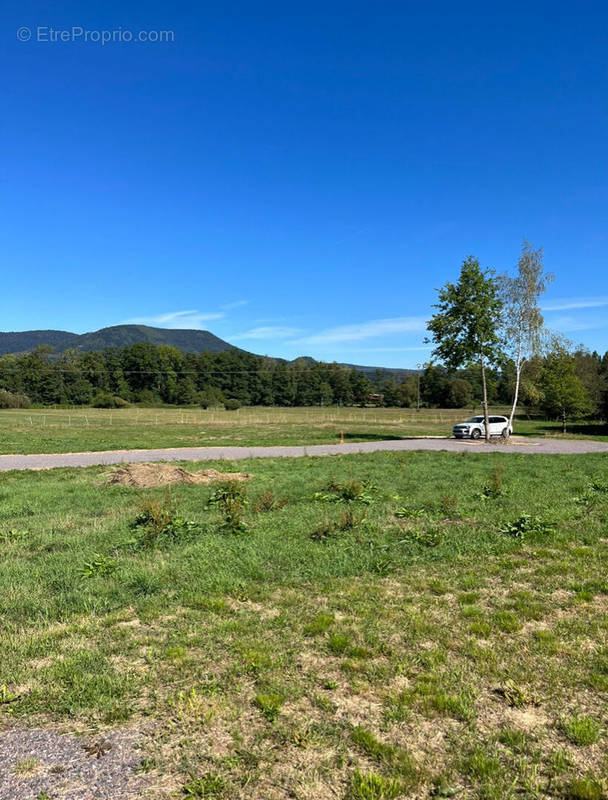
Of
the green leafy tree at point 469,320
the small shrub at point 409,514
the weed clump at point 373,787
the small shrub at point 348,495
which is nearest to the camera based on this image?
the weed clump at point 373,787

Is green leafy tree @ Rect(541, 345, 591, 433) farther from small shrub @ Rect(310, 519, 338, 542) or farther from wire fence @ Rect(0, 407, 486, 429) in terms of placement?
small shrub @ Rect(310, 519, 338, 542)

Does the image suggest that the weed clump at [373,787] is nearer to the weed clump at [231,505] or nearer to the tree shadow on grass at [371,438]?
the weed clump at [231,505]

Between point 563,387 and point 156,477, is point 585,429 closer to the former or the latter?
point 563,387

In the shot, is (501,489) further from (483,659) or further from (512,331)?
(512,331)

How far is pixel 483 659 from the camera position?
13.2 ft

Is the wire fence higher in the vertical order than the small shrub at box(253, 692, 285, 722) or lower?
higher

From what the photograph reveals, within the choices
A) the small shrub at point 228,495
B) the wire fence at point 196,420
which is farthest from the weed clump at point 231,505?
the wire fence at point 196,420

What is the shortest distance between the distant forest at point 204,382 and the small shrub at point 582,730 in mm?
93540

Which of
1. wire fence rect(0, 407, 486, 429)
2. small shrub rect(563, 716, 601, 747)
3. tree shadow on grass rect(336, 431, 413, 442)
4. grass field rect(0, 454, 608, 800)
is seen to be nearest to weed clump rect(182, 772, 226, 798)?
grass field rect(0, 454, 608, 800)

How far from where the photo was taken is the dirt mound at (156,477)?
42.7ft

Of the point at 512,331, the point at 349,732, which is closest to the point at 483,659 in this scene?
the point at 349,732

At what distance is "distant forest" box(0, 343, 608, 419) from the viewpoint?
361ft

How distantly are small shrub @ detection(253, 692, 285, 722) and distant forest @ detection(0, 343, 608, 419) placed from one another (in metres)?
92.9

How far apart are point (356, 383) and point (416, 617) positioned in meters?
130
